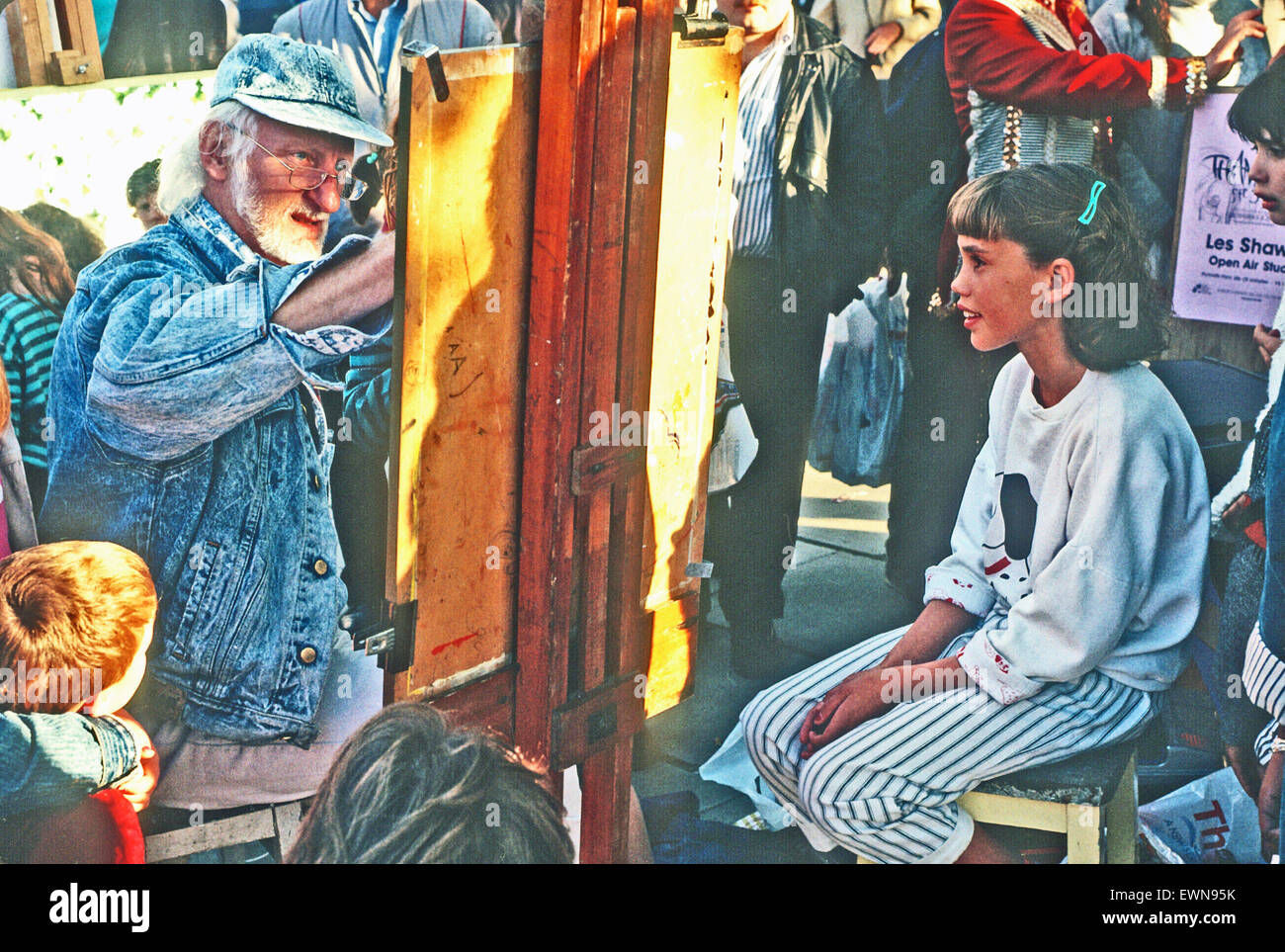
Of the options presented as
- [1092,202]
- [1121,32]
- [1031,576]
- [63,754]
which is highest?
[1121,32]

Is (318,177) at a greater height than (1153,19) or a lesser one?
lesser

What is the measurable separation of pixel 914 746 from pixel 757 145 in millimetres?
1736

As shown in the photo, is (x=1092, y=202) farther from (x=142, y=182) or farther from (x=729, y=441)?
(x=142, y=182)

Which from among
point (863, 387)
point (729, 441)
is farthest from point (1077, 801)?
point (729, 441)

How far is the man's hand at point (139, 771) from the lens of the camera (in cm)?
397

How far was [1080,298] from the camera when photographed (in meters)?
4.01

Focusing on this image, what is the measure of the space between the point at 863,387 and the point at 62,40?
2.31m

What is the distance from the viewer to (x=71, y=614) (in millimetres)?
3959

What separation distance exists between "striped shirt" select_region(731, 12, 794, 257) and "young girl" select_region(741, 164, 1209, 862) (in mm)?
523

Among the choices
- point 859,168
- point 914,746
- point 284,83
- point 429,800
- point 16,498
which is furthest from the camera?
point 914,746

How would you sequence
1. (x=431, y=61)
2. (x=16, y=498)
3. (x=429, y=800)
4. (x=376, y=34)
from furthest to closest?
(x=16, y=498), (x=376, y=34), (x=431, y=61), (x=429, y=800)

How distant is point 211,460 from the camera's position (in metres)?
3.86

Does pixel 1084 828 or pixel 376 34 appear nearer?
pixel 376 34

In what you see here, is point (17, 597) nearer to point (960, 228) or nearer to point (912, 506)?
point (912, 506)
